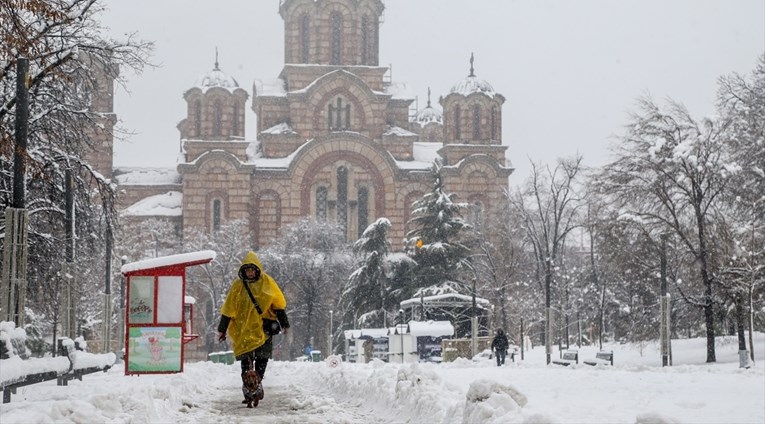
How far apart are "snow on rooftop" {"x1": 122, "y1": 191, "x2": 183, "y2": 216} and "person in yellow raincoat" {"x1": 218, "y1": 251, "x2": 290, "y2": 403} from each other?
184 ft

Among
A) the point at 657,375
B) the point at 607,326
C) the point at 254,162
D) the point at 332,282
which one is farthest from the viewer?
the point at 607,326

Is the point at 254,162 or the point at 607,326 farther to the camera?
the point at 607,326

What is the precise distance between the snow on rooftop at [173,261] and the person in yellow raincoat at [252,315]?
4.99 m

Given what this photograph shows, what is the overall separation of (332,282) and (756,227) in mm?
31610

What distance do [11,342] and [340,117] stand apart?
5833 centimetres

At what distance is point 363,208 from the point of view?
70312mm

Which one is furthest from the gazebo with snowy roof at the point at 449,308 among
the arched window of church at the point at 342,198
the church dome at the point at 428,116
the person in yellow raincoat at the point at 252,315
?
the church dome at the point at 428,116

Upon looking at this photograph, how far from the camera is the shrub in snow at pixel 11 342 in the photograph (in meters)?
12.3

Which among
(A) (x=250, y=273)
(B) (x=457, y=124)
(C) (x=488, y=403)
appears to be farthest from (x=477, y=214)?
(C) (x=488, y=403)

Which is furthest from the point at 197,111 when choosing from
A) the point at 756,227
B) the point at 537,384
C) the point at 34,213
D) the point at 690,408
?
the point at 690,408

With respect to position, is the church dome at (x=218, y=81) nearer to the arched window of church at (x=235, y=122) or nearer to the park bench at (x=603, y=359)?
the arched window of church at (x=235, y=122)

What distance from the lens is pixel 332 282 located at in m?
62.1

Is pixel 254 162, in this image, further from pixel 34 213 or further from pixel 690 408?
pixel 690 408

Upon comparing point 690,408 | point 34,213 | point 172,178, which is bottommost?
point 690,408
